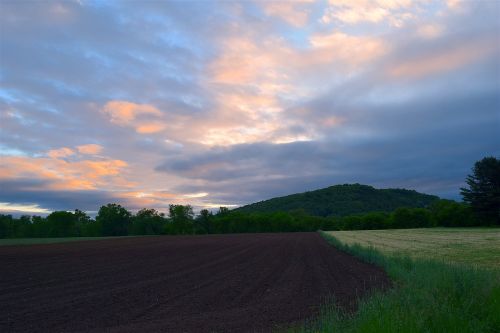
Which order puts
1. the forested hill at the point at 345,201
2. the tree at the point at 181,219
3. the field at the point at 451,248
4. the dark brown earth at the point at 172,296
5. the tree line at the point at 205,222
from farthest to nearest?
1. the forested hill at the point at 345,201
2. the tree at the point at 181,219
3. the tree line at the point at 205,222
4. the field at the point at 451,248
5. the dark brown earth at the point at 172,296

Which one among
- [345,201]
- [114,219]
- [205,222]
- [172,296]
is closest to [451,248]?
[172,296]

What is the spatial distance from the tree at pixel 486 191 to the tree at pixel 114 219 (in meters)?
98.6

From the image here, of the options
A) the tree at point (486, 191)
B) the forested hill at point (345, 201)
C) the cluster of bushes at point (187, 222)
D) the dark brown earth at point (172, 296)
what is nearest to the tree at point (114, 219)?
the cluster of bushes at point (187, 222)

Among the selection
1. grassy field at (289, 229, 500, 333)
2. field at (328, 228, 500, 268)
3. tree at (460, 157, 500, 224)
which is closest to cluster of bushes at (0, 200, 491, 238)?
tree at (460, 157, 500, 224)

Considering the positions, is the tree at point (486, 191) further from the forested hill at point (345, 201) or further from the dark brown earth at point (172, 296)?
the dark brown earth at point (172, 296)

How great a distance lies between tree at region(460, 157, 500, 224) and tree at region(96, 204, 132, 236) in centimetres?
9857

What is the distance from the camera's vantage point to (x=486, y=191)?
97.4 metres

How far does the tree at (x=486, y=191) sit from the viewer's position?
95.2m

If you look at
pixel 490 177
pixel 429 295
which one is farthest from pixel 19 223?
pixel 429 295

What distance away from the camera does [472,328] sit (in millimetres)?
7457

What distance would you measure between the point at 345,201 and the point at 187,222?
6645 cm

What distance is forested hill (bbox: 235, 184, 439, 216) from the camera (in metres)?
164

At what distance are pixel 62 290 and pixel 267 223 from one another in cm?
12251

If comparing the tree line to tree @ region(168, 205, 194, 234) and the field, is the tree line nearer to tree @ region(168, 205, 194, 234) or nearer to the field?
tree @ region(168, 205, 194, 234)
